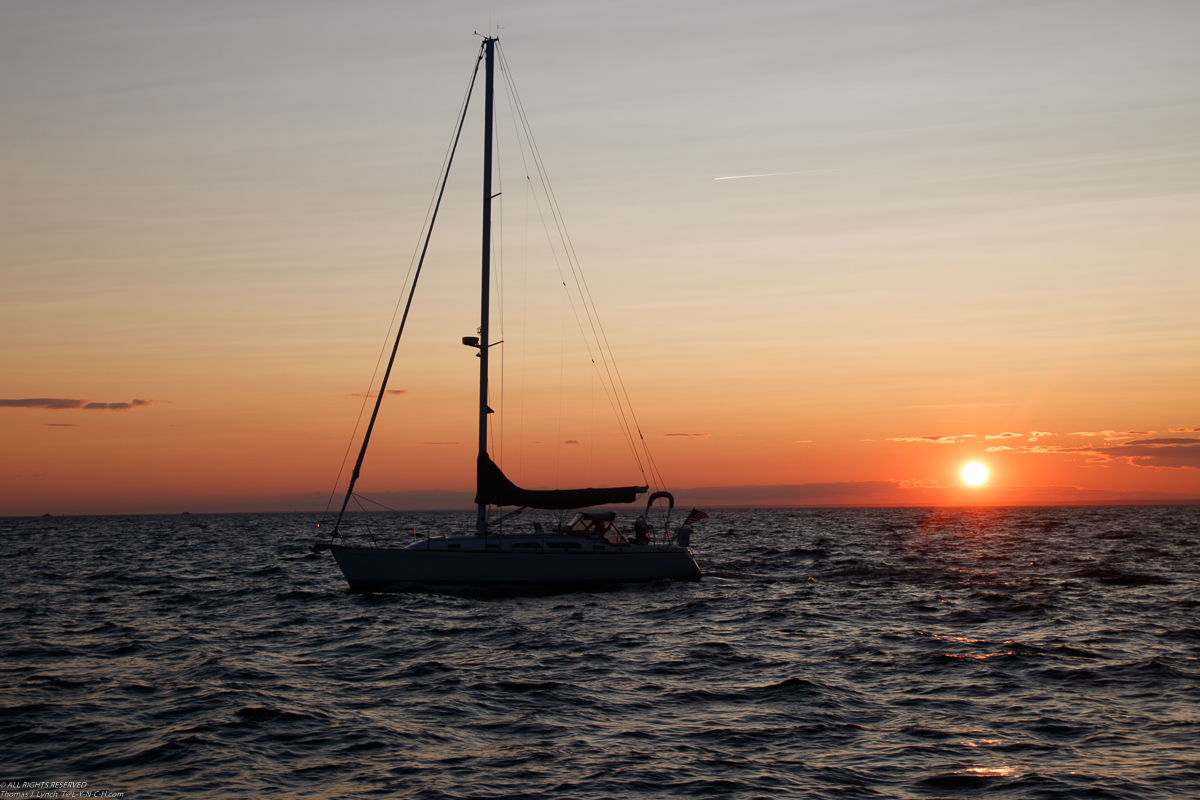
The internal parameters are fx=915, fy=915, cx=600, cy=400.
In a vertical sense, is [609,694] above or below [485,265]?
below

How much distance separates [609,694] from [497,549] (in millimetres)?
12118

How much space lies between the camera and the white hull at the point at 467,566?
2716 cm

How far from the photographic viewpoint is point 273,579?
3869 centimetres

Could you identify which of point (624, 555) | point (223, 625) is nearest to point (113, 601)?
point (223, 625)

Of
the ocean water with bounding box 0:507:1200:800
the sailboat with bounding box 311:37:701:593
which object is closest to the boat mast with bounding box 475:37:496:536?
the sailboat with bounding box 311:37:701:593

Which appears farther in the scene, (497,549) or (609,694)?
(497,549)

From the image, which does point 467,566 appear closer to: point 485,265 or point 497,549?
point 497,549

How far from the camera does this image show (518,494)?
92.7 feet

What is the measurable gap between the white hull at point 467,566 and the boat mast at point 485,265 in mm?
1277

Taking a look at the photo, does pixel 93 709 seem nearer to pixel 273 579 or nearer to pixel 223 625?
pixel 223 625

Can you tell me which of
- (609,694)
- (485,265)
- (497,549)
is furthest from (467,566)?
(609,694)

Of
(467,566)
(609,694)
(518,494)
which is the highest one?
(518,494)

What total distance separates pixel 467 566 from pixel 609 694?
12.1 metres

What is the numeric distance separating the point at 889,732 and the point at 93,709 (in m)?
12.7
